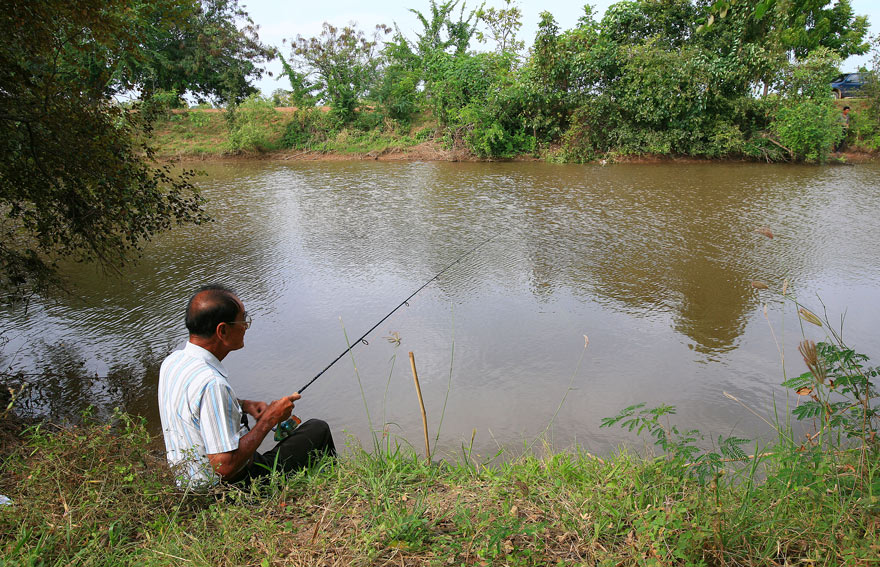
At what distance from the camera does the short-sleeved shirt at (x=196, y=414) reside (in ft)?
6.97

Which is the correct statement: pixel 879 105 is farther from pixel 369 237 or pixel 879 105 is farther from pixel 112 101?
pixel 112 101

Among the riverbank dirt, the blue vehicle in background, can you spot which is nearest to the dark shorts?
the riverbank dirt

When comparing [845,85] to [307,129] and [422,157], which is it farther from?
[307,129]

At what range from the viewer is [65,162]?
167 inches

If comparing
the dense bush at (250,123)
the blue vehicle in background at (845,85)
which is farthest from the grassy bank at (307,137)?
the blue vehicle in background at (845,85)

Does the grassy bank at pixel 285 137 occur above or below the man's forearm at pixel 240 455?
above

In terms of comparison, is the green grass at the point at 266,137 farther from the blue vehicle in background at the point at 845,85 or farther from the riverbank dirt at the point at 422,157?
the blue vehicle in background at the point at 845,85

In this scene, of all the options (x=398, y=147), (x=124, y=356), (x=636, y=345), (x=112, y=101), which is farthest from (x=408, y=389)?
(x=398, y=147)

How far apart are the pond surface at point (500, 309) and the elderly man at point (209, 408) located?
1.15 metres

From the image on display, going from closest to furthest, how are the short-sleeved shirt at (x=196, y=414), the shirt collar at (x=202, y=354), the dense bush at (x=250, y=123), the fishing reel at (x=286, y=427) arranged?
the short-sleeved shirt at (x=196, y=414)
the shirt collar at (x=202, y=354)
the fishing reel at (x=286, y=427)
the dense bush at (x=250, y=123)

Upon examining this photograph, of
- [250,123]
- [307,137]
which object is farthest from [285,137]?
[250,123]

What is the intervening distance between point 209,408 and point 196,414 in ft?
0.24

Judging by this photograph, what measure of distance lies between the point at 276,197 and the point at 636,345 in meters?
8.59

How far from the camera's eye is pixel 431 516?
2129 millimetres
